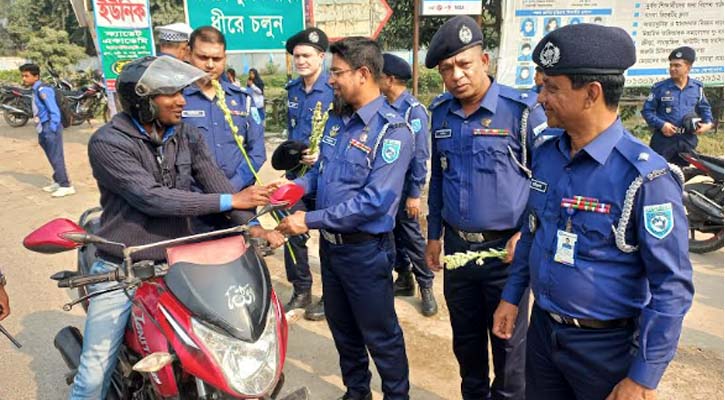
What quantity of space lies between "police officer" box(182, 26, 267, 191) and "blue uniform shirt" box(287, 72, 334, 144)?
399mm

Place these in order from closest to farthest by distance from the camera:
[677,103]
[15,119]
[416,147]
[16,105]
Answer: [416,147]
[677,103]
[15,119]
[16,105]

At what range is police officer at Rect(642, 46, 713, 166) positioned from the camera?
6000 mm

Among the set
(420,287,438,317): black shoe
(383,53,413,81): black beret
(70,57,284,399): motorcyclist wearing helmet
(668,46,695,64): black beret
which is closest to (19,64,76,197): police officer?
(383,53,413,81): black beret

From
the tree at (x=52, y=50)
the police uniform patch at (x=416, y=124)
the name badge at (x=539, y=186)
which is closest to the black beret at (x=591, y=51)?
the name badge at (x=539, y=186)

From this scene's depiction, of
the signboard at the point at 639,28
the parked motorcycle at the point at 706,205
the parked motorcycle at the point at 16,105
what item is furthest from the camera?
the parked motorcycle at the point at 16,105

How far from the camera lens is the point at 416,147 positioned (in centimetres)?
392

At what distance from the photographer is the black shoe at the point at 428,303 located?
13.1 ft

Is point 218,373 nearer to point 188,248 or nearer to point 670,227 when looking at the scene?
point 188,248

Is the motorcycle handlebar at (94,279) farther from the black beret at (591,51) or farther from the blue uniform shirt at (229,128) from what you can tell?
the blue uniform shirt at (229,128)

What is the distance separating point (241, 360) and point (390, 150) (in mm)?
1194

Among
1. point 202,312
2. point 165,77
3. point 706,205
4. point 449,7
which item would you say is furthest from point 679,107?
point 202,312

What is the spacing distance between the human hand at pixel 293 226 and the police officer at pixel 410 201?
1.57 m

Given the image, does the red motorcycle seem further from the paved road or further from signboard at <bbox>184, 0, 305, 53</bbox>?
signboard at <bbox>184, 0, 305, 53</bbox>

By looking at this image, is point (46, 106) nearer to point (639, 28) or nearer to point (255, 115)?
point (255, 115)
